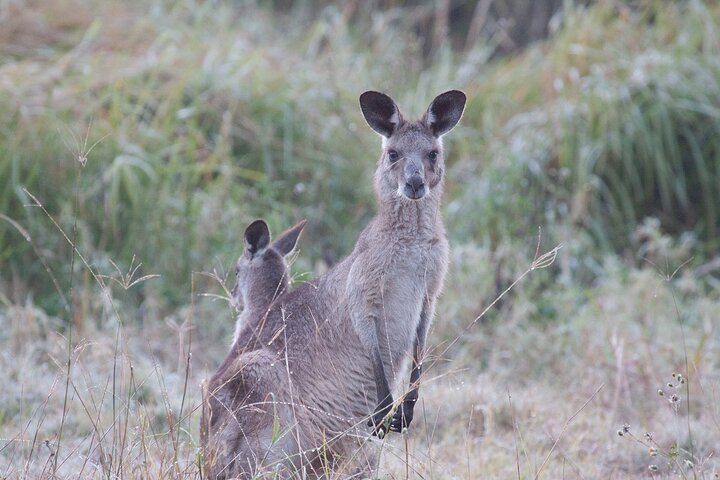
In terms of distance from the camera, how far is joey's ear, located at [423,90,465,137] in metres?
3.98

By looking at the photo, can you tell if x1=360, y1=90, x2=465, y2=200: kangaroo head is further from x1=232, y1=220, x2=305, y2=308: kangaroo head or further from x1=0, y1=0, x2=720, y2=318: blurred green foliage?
x1=0, y1=0, x2=720, y2=318: blurred green foliage

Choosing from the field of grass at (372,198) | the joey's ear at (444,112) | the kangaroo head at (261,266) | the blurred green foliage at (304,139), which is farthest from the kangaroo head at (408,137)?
the blurred green foliage at (304,139)

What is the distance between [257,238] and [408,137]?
0.93 meters

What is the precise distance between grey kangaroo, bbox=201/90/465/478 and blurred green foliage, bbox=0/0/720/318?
8.08 feet

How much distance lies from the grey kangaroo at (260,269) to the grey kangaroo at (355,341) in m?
0.31

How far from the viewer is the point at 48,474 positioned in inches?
124

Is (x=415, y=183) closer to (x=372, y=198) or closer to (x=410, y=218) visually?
(x=410, y=218)

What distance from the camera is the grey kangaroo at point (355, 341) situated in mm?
3541

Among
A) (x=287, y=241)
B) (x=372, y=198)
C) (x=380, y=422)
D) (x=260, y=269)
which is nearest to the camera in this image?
(x=380, y=422)

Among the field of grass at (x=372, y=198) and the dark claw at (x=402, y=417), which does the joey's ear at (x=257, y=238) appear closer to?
the field of grass at (x=372, y=198)

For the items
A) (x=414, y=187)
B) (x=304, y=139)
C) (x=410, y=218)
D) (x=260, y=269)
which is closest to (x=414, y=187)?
(x=414, y=187)

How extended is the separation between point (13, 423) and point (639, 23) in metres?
6.44

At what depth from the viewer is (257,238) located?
4574mm

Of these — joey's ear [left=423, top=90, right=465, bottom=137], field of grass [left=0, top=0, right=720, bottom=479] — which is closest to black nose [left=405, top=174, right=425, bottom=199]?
joey's ear [left=423, top=90, right=465, bottom=137]
